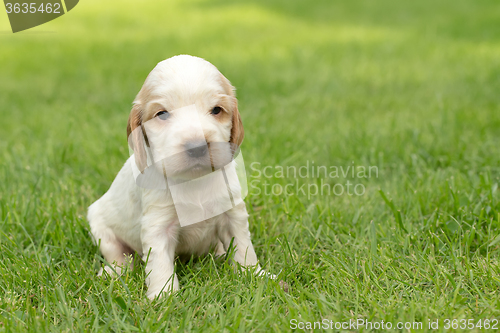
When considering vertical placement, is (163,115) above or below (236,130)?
above

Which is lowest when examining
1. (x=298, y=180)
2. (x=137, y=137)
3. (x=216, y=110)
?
(x=298, y=180)

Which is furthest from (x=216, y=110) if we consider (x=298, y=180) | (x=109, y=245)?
(x=298, y=180)

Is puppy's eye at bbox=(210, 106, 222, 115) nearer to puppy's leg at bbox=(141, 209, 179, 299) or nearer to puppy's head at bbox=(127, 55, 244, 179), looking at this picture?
puppy's head at bbox=(127, 55, 244, 179)

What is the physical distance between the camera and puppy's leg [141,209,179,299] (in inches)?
100.0

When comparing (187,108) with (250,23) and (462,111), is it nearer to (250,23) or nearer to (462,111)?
(462,111)

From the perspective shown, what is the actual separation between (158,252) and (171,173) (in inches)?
19.5

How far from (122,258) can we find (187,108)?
3.93 ft

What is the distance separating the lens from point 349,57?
876cm

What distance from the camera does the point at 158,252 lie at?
259cm

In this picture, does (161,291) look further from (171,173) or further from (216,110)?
(216,110)

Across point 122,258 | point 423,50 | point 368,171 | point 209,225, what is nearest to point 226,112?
point 209,225

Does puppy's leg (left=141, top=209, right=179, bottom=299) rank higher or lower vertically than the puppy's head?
lower

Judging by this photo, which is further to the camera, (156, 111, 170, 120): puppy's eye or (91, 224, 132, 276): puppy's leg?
(91, 224, 132, 276): puppy's leg

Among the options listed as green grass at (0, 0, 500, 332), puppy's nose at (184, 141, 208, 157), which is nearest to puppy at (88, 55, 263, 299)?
puppy's nose at (184, 141, 208, 157)
